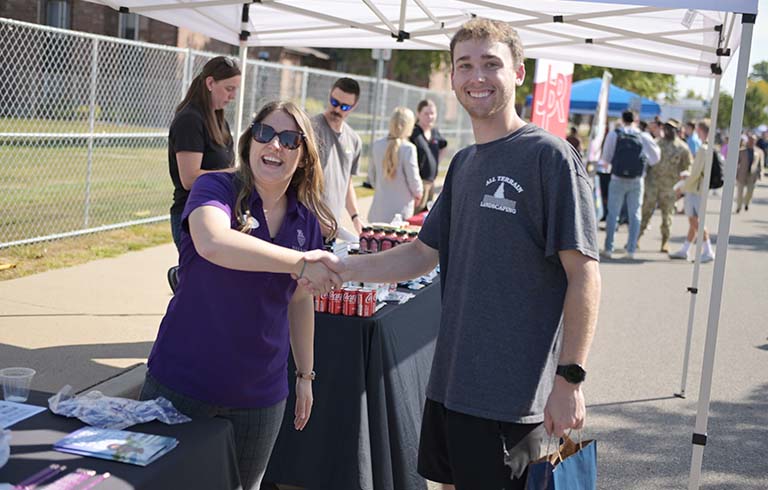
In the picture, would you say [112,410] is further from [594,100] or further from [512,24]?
[594,100]

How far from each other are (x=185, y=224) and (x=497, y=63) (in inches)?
45.5

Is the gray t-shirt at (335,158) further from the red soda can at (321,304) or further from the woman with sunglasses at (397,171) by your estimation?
the red soda can at (321,304)

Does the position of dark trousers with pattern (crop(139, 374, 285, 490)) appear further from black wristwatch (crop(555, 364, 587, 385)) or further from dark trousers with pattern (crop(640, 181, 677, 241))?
dark trousers with pattern (crop(640, 181, 677, 241))

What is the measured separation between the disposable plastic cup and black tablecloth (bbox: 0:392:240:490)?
0.12ft

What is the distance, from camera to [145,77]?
12.3 metres

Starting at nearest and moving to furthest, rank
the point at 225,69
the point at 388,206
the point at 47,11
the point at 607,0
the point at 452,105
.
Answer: the point at 607,0 → the point at 225,69 → the point at 388,206 → the point at 452,105 → the point at 47,11

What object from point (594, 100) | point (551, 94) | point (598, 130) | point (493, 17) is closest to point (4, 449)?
point (493, 17)

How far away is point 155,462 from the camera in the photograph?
2.20 m

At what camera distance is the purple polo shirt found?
8.82ft

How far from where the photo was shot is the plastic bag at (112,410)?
2.42 metres

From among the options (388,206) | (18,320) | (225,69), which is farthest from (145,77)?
(225,69)

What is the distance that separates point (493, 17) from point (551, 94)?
3.92 metres

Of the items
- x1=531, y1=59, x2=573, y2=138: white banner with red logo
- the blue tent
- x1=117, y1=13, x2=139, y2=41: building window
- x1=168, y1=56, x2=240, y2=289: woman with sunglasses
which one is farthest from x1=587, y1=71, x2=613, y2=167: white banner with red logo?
x1=117, y1=13, x2=139, y2=41: building window

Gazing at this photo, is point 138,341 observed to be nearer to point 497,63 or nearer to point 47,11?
point 497,63
